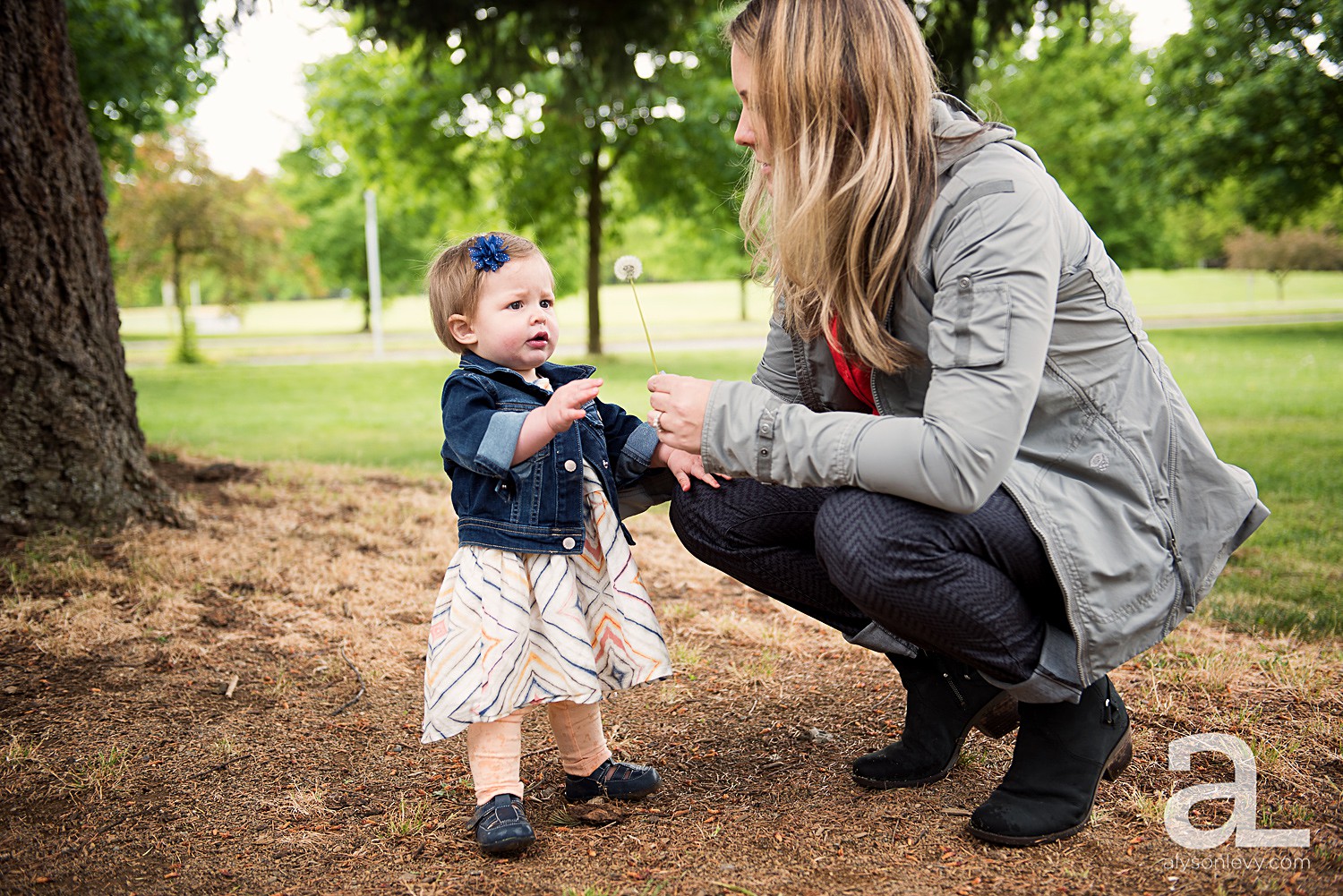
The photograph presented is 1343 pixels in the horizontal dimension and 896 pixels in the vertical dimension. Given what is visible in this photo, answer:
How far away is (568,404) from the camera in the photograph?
1.99 metres

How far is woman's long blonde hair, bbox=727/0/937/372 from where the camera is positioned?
1.88 m

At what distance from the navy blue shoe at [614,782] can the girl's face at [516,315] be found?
0.86 metres

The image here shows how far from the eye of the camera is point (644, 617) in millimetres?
2230

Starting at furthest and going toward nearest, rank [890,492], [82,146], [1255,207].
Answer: [1255,207], [82,146], [890,492]

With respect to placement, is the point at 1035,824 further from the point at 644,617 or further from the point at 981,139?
the point at 981,139

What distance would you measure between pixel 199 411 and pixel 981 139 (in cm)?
1125

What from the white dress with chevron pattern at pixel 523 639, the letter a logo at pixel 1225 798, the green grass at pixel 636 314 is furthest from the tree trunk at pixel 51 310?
the green grass at pixel 636 314

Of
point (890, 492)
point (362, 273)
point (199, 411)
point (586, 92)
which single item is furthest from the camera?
point (362, 273)

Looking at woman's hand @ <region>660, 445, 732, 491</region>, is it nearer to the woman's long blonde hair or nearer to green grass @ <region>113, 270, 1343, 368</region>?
the woman's long blonde hair

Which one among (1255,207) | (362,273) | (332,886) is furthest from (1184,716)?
(362,273)

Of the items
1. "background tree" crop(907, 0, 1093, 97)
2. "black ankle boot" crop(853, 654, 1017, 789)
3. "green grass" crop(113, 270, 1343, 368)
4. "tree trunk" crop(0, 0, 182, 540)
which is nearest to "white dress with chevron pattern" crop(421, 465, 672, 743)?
"black ankle boot" crop(853, 654, 1017, 789)

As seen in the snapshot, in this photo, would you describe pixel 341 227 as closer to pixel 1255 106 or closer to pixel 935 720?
pixel 1255 106

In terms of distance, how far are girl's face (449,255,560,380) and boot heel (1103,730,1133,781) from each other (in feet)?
4.50

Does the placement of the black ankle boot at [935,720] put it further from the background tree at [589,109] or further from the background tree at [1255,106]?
the background tree at [1255,106]
